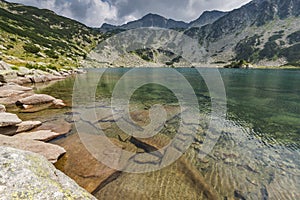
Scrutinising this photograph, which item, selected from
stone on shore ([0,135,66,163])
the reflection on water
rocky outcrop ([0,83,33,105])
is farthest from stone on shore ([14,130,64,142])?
rocky outcrop ([0,83,33,105])

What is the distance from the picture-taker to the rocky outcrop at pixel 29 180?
3.67 m

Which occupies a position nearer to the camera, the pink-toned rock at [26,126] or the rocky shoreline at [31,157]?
the rocky shoreline at [31,157]

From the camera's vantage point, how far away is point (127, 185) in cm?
758

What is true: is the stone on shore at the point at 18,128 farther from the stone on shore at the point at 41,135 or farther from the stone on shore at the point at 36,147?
the stone on shore at the point at 36,147

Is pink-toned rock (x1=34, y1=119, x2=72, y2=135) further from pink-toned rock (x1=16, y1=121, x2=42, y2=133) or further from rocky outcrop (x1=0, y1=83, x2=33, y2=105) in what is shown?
rocky outcrop (x1=0, y1=83, x2=33, y2=105)

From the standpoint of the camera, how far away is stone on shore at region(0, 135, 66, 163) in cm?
857

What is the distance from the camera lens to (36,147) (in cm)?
895

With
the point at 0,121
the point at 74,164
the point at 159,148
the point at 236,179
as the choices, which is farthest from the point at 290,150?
the point at 0,121

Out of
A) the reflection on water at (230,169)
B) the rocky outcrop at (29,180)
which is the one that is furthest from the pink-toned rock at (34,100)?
the rocky outcrop at (29,180)

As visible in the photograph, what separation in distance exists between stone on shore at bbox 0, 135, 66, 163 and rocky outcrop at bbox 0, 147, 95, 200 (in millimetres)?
4046

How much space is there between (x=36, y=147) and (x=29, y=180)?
5.83 m

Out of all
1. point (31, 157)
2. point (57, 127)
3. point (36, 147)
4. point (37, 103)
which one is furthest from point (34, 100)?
point (31, 157)

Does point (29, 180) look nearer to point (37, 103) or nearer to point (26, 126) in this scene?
point (26, 126)

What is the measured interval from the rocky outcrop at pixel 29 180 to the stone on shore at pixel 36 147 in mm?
4046
